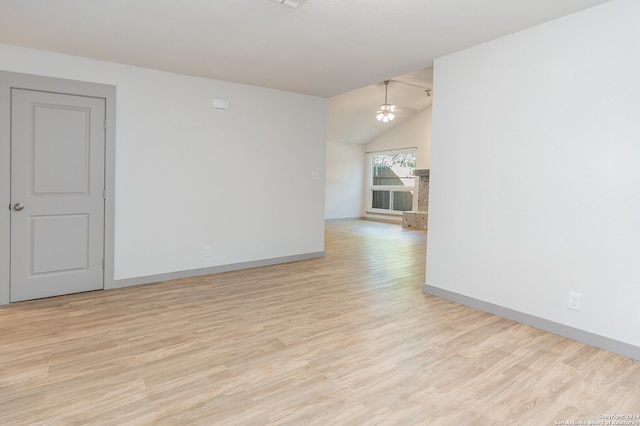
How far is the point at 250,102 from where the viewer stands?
4.96 metres

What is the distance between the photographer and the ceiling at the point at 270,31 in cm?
271

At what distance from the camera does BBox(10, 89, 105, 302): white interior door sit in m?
3.59

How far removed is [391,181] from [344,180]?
4.76 ft

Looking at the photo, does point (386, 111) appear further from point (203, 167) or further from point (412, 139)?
point (203, 167)

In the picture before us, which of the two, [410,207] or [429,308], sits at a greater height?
[410,207]

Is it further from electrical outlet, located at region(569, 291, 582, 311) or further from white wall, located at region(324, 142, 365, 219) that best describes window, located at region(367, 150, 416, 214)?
electrical outlet, located at region(569, 291, 582, 311)

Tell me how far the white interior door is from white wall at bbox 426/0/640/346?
3.66 metres

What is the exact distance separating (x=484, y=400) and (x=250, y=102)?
14.0 ft

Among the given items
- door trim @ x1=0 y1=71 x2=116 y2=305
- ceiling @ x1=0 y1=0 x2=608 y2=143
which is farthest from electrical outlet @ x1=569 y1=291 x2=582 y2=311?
door trim @ x1=0 y1=71 x2=116 y2=305

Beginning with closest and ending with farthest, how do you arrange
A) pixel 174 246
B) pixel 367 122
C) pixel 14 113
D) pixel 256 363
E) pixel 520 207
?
1. pixel 256 363
2. pixel 520 207
3. pixel 14 113
4. pixel 174 246
5. pixel 367 122

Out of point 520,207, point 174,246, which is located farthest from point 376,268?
point 174,246

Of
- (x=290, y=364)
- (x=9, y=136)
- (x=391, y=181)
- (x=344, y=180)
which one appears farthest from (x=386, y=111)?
(x=290, y=364)

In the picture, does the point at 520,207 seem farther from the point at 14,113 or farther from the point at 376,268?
the point at 14,113

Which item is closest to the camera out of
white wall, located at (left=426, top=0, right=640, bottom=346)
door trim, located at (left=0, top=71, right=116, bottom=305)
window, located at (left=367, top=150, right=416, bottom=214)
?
white wall, located at (left=426, top=0, right=640, bottom=346)
